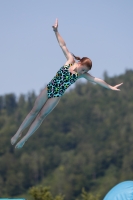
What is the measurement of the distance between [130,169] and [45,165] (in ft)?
51.4

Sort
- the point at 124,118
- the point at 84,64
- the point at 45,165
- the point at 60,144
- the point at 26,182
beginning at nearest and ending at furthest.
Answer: the point at 84,64 < the point at 26,182 < the point at 45,165 < the point at 60,144 < the point at 124,118

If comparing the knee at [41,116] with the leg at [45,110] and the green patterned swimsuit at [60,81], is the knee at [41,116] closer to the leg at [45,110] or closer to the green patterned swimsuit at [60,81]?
the leg at [45,110]

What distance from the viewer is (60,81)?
1300 centimetres

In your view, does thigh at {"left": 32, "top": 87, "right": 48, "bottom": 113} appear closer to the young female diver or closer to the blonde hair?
the young female diver

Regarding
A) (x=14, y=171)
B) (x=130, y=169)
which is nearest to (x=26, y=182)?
(x=14, y=171)

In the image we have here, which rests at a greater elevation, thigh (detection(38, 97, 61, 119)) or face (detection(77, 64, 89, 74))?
face (detection(77, 64, 89, 74))

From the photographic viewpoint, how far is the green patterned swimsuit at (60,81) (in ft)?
42.5

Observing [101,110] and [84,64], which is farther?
[101,110]

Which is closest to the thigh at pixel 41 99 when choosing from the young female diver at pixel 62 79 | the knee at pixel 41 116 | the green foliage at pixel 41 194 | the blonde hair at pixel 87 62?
the young female diver at pixel 62 79

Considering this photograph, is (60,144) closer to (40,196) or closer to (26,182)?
(26,182)

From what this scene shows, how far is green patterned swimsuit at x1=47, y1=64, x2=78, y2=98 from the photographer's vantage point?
13.0 meters

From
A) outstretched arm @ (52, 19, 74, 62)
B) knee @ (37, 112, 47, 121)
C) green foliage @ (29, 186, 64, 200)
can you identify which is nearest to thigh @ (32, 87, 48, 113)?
knee @ (37, 112, 47, 121)

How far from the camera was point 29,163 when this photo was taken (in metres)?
110

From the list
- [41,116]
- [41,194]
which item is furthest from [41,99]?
[41,194]
